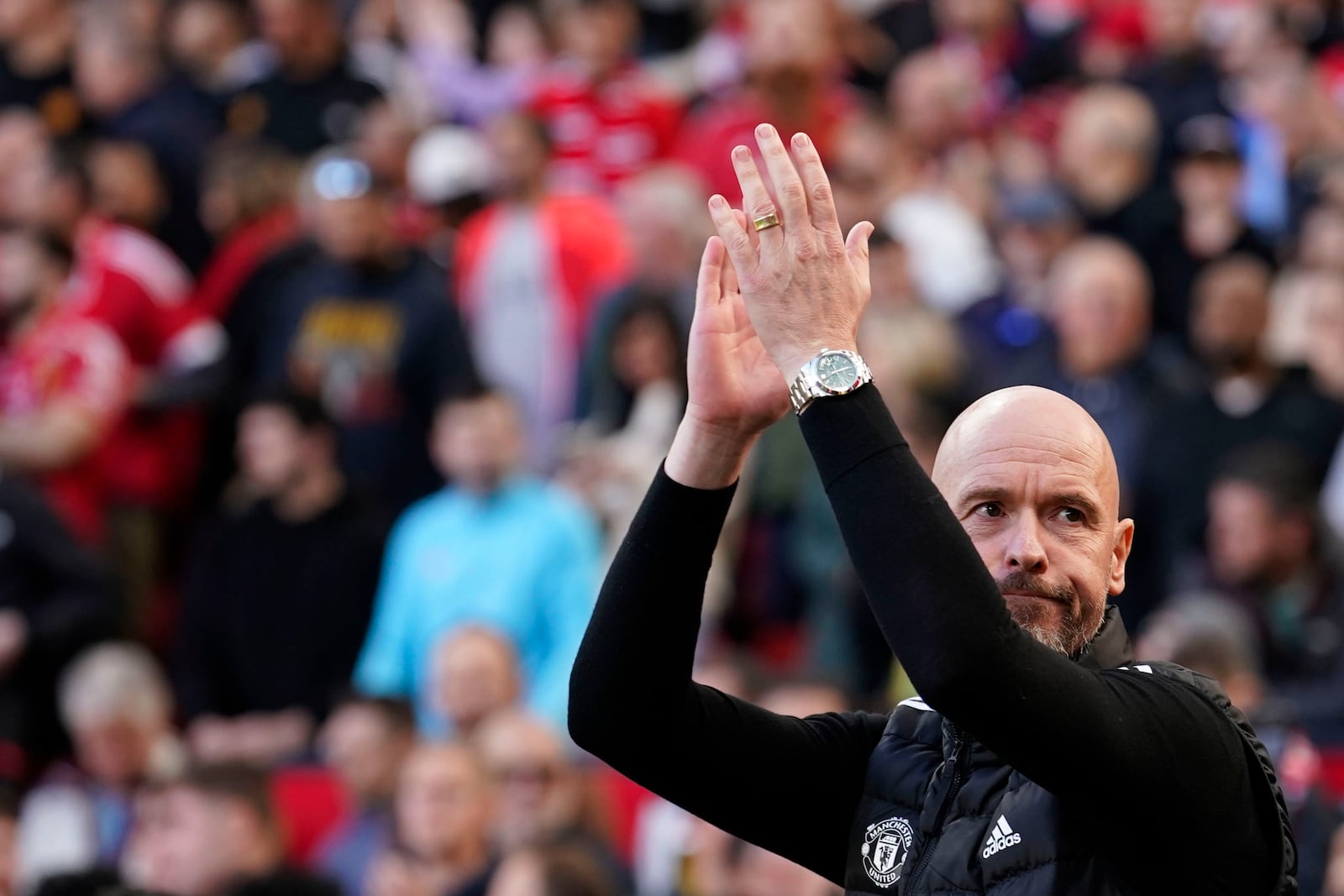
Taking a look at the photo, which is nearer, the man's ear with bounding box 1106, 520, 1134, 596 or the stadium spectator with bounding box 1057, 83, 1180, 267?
the man's ear with bounding box 1106, 520, 1134, 596

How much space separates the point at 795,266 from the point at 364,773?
4978 mm

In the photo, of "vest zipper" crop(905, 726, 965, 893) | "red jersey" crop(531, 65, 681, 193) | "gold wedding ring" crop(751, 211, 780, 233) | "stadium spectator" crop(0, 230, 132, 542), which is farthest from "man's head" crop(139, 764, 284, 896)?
"red jersey" crop(531, 65, 681, 193)

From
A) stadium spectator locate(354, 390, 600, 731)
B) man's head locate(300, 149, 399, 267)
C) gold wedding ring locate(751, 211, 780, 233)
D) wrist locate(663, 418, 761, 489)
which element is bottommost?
stadium spectator locate(354, 390, 600, 731)

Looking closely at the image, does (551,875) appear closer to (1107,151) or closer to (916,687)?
(916,687)

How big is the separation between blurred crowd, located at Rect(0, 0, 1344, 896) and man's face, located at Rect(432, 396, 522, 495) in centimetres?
2

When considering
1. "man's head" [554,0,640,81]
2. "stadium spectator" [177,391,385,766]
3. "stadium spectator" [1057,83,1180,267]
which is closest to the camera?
"stadium spectator" [177,391,385,766]

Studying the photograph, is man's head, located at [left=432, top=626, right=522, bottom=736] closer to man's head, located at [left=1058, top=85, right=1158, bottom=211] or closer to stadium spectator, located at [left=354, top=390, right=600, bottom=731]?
stadium spectator, located at [left=354, top=390, right=600, bottom=731]

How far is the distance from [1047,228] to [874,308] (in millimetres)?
1281

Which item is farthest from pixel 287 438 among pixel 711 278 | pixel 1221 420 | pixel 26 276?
pixel 711 278

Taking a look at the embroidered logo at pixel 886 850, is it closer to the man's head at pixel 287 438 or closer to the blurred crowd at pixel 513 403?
the blurred crowd at pixel 513 403

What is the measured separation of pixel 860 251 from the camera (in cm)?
270

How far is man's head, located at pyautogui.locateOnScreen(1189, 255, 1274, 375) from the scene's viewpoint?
7.93 meters

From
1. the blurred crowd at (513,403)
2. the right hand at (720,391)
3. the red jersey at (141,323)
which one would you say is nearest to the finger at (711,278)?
the right hand at (720,391)

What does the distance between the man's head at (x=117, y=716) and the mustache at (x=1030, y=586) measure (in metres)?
5.67
